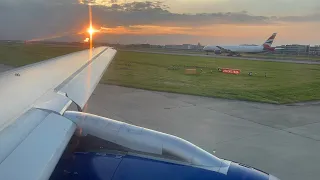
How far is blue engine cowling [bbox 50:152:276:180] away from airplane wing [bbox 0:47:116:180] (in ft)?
1.42

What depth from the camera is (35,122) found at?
3486mm

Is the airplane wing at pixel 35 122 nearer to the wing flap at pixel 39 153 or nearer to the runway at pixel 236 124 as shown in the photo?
the wing flap at pixel 39 153

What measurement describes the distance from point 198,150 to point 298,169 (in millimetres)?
4206

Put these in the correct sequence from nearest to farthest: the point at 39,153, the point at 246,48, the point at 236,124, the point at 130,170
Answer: the point at 39,153
the point at 130,170
the point at 236,124
the point at 246,48

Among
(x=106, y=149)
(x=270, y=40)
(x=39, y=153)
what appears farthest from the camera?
(x=270, y=40)

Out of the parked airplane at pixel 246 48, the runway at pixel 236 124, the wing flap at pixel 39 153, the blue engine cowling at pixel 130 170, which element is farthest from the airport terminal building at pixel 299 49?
the wing flap at pixel 39 153

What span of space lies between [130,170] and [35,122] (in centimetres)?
116

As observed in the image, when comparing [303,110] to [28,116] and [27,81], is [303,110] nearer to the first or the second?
[27,81]

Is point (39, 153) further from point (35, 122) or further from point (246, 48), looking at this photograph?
point (246, 48)

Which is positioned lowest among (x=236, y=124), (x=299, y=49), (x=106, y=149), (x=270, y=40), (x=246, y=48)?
(x=236, y=124)

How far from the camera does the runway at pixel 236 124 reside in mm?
7434

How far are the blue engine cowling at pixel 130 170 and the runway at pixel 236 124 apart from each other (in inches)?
136

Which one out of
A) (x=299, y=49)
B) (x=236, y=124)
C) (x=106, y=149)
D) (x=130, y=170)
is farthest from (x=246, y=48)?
(x=130, y=170)

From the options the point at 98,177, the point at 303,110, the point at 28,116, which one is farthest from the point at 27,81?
the point at 303,110
